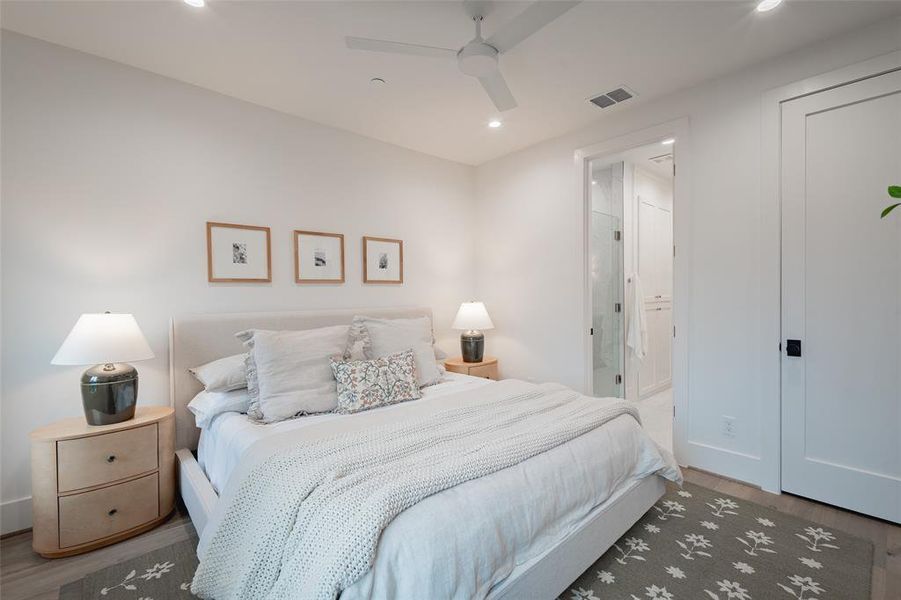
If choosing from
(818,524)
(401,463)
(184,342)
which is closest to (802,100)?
(818,524)

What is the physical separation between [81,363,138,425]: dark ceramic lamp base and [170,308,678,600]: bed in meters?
0.35

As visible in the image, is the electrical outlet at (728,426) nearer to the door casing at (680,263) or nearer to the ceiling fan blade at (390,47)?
the door casing at (680,263)

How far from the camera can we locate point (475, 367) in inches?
150

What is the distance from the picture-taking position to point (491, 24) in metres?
2.15

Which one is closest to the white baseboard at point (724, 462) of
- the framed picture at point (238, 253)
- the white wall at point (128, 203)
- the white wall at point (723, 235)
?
the white wall at point (723, 235)

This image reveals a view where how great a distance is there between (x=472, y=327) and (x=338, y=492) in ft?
8.73

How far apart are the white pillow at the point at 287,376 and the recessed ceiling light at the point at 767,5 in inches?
118

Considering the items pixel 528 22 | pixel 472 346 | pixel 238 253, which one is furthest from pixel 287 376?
pixel 528 22

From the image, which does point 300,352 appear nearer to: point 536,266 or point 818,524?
point 536,266

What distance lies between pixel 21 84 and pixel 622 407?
3.79m

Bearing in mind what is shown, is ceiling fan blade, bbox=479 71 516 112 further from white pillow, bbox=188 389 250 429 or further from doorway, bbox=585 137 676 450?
white pillow, bbox=188 389 250 429

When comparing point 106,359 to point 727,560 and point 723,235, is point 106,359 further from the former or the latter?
point 723,235

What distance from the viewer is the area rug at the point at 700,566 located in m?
1.72

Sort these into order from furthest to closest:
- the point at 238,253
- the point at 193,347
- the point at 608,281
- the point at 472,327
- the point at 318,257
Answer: the point at 608,281, the point at 472,327, the point at 318,257, the point at 238,253, the point at 193,347
